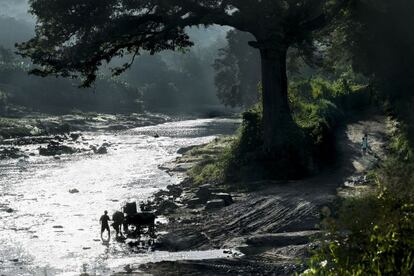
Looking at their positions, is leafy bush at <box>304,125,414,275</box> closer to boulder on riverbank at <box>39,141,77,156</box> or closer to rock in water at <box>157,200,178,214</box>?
rock in water at <box>157,200,178,214</box>

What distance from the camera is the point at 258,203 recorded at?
31.0 m

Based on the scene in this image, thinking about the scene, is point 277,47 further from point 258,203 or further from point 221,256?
point 221,256

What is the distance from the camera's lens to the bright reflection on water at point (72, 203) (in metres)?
25.1

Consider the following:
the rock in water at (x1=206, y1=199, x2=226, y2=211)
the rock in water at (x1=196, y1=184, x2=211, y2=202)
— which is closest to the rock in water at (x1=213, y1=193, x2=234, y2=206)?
the rock in water at (x1=206, y1=199, x2=226, y2=211)

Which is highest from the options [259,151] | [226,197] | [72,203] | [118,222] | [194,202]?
[259,151]

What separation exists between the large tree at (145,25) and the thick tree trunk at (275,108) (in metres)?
0.07

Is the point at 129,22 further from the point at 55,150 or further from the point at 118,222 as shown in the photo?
the point at 55,150

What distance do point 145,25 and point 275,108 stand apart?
10.3 m

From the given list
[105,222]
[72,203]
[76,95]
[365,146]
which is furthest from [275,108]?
[76,95]

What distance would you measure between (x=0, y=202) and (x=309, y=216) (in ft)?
74.2

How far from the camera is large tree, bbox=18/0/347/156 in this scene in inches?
1366

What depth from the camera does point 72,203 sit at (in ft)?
131

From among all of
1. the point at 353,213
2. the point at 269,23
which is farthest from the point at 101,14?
the point at 353,213

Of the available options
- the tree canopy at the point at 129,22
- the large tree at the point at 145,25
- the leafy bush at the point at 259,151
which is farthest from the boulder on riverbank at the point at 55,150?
the tree canopy at the point at 129,22
